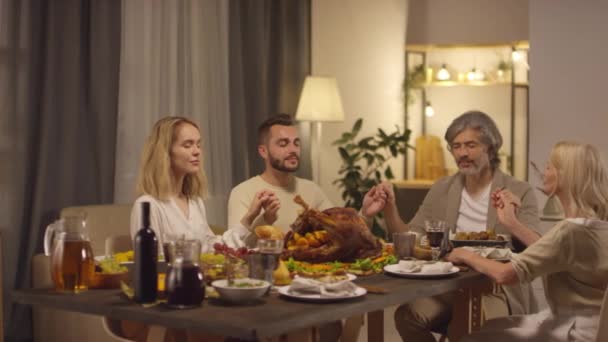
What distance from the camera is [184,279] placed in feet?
8.16

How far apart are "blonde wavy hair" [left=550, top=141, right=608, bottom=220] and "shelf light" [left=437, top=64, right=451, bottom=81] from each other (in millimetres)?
4975

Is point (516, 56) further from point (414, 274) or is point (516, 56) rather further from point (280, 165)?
point (414, 274)

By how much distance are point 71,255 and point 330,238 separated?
0.94 metres

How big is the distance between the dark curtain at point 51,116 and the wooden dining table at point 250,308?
1.94 metres

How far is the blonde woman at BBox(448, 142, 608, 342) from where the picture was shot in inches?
119

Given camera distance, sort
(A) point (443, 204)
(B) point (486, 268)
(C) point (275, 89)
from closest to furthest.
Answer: (B) point (486, 268)
(A) point (443, 204)
(C) point (275, 89)

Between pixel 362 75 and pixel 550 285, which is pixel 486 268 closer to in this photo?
pixel 550 285

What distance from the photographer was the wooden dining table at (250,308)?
7.57 ft

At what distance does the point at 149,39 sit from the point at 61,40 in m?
0.71

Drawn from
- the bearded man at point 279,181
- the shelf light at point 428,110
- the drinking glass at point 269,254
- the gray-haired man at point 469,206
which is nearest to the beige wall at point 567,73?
the gray-haired man at point 469,206

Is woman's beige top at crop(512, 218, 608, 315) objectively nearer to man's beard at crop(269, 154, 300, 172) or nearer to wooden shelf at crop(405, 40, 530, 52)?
man's beard at crop(269, 154, 300, 172)

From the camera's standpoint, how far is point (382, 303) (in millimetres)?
2672

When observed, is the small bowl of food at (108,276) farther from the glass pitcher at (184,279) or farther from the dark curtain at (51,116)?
the dark curtain at (51,116)

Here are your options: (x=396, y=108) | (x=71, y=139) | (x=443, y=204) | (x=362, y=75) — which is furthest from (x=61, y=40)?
(x=396, y=108)
